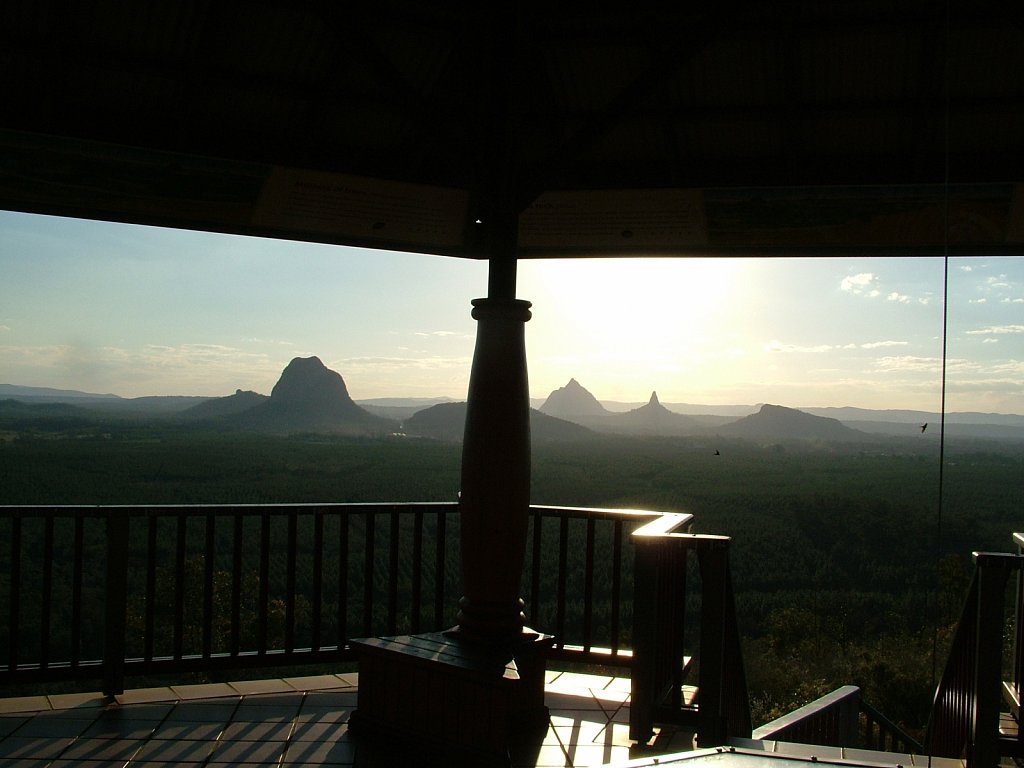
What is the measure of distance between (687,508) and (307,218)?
30.3m

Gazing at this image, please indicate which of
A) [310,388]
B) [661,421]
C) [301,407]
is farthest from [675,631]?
[310,388]

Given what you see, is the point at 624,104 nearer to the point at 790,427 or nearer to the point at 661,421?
the point at 790,427

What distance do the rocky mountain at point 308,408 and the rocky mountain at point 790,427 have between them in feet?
140

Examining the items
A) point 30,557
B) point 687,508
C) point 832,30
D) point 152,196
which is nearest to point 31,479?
point 30,557

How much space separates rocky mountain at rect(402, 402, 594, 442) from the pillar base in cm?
4800

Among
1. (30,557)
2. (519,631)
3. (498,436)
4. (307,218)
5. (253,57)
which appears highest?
(253,57)

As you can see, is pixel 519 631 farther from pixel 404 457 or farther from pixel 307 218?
pixel 404 457

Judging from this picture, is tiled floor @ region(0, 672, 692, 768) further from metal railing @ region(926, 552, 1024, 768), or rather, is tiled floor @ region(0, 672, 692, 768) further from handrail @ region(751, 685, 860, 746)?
metal railing @ region(926, 552, 1024, 768)

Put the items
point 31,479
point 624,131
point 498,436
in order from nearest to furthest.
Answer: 1. point 498,436
2. point 624,131
3. point 31,479

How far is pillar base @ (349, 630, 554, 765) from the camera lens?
11.8 feet

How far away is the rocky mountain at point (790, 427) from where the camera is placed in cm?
4784

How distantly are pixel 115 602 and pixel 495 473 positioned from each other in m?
2.47

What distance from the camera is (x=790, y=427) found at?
49719 mm

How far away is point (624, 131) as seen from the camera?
5422 millimetres
